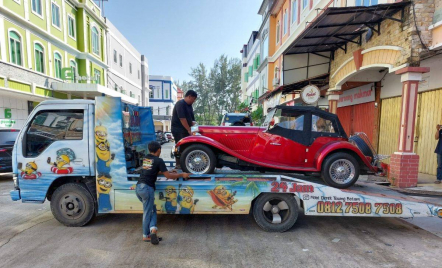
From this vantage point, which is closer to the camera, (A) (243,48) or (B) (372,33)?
(B) (372,33)

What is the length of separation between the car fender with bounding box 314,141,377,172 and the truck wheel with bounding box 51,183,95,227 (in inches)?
167

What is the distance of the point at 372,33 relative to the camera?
7.87 meters

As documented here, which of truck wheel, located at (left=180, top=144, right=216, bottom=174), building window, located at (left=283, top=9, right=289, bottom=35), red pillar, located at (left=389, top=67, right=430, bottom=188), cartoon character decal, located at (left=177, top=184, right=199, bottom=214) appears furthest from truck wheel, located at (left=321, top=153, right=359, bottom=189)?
building window, located at (left=283, top=9, right=289, bottom=35)

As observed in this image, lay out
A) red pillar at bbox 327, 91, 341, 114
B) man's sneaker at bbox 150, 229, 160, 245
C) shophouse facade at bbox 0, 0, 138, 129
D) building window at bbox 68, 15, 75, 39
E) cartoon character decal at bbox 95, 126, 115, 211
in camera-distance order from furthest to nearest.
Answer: building window at bbox 68, 15, 75, 39, shophouse facade at bbox 0, 0, 138, 129, red pillar at bbox 327, 91, 341, 114, cartoon character decal at bbox 95, 126, 115, 211, man's sneaker at bbox 150, 229, 160, 245

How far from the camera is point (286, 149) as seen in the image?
15.5 feet

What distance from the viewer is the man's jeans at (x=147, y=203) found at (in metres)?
3.70

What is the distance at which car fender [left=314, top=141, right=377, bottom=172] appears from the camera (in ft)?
14.6

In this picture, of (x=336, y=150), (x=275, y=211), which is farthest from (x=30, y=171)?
(x=336, y=150)

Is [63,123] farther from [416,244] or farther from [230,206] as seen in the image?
[416,244]

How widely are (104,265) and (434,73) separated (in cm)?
1047

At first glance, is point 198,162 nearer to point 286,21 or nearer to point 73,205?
point 73,205

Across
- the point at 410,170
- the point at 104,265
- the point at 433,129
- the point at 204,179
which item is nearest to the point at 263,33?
the point at 433,129

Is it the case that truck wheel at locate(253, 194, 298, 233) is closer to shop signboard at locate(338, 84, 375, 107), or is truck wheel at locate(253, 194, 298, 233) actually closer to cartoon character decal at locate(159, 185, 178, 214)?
cartoon character decal at locate(159, 185, 178, 214)

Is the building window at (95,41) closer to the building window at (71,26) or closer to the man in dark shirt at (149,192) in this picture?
the building window at (71,26)
